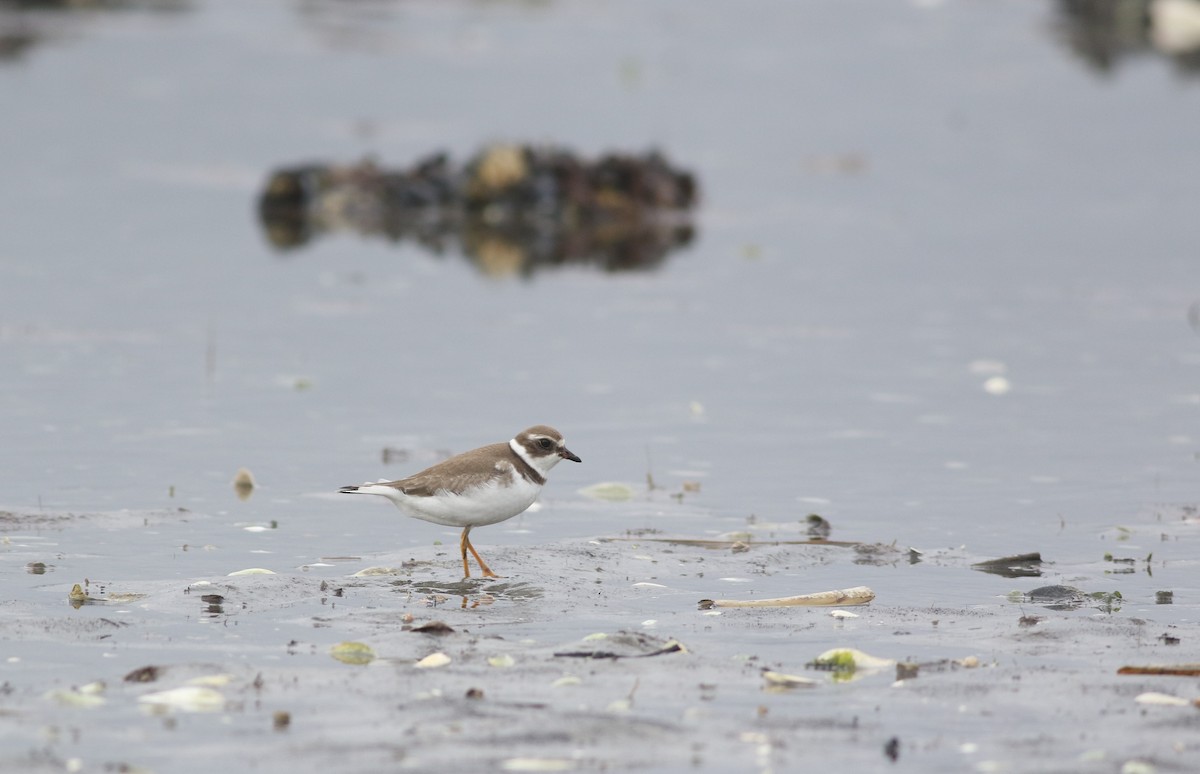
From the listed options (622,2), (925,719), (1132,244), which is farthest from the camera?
(622,2)

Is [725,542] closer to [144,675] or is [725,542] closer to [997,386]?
[144,675]

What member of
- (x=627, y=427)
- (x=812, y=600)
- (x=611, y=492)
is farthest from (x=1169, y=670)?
(x=627, y=427)

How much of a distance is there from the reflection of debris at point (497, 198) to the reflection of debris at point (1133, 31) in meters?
20.0

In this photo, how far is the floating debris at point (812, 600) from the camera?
8.80 meters

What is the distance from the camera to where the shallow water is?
7.09 meters

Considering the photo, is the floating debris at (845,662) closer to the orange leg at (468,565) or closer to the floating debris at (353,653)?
the floating debris at (353,653)

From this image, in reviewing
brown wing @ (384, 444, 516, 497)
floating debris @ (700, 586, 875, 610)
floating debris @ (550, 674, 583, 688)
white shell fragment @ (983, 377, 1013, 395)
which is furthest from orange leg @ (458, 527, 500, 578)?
white shell fragment @ (983, 377, 1013, 395)

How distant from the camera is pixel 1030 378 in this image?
51.4 ft

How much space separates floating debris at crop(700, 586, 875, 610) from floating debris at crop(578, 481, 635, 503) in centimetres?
281

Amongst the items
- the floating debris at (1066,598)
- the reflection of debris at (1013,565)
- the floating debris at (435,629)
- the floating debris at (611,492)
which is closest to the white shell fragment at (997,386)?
the floating debris at (611,492)

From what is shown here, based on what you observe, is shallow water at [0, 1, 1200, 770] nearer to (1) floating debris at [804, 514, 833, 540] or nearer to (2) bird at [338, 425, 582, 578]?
(1) floating debris at [804, 514, 833, 540]

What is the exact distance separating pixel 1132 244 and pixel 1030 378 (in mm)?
8357

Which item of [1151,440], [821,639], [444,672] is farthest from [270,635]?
[1151,440]

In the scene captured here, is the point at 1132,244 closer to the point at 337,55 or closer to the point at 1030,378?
the point at 1030,378
